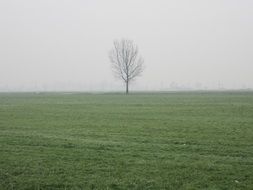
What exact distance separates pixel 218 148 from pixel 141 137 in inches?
173

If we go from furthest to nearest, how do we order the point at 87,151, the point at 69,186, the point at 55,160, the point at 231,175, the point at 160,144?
the point at 160,144
the point at 87,151
the point at 55,160
the point at 231,175
the point at 69,186

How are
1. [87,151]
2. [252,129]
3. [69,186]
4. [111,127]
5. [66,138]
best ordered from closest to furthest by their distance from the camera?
[69,186] < [87,151] < [66,138] < [252,129] < [111,127]

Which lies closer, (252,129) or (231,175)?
(231,175)

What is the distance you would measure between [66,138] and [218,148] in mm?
7727

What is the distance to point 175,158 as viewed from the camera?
40.4 feet

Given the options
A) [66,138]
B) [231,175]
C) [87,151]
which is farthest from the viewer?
[66,138]

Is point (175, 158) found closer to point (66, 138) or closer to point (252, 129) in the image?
point (66, 138)

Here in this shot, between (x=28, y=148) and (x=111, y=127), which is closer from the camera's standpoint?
(x=28, y=148)

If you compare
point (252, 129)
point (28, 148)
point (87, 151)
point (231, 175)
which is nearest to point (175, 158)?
point (231, 175)

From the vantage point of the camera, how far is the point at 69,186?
920 centimetres

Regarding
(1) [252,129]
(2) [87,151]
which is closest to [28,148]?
(2) [87,151]

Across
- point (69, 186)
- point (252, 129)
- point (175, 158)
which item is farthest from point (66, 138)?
point (252, 129)

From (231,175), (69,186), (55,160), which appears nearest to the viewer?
(69,186)

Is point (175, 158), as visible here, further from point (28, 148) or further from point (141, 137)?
point (28, 148)
